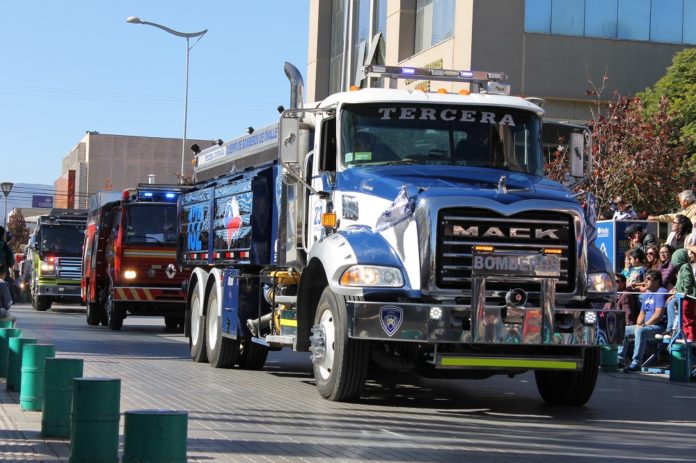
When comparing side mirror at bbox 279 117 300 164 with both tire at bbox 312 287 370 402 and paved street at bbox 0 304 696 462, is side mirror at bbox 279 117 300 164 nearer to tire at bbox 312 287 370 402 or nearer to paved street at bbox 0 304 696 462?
tire at bbox 312 287 370 402

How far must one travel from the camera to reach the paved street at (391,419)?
32.3 feet

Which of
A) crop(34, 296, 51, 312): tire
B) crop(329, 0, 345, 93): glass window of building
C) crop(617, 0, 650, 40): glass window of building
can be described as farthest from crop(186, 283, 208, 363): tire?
crop(329, 0, 345, 93): glass window of building

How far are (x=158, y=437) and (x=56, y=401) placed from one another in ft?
10.8

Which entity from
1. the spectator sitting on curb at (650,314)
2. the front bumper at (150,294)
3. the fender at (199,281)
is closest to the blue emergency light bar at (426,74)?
the spectator sitting on curb at (650,314)

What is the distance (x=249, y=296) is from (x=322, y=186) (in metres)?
3.24

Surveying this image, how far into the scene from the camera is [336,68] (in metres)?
55.1

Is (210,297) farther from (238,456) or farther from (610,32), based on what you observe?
(610,32)

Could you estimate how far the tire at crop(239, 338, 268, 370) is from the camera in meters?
17.8

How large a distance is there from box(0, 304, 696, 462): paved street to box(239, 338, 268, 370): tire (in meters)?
0.24

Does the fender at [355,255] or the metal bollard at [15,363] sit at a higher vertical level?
the fender at [355,255]

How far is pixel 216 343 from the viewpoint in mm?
18016

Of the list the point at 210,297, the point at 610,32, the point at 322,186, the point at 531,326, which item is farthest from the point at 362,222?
the point at 610,32

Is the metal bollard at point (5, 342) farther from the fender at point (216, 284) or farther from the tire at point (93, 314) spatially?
the tire at point (93, 314)

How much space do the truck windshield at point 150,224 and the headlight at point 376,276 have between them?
16.1m
